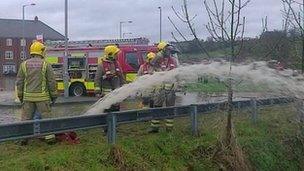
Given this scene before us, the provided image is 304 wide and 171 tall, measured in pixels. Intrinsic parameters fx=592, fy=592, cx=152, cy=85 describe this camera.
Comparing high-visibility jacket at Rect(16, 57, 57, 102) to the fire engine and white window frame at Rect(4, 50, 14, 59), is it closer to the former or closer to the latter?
the fire engine

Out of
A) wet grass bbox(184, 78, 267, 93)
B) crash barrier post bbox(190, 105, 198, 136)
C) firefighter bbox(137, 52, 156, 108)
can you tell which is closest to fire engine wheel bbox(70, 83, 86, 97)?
firefighter bbox(137, 52, 156, 108)

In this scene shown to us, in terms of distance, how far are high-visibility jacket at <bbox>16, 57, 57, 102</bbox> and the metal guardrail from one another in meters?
1.19

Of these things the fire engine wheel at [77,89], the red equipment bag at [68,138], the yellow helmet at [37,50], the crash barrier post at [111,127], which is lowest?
the fire engine wheel at [77,89]

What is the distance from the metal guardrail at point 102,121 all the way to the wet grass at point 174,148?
0.75ft

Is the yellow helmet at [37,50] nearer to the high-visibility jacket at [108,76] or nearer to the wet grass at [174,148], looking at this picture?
the wet grass at [174,148]

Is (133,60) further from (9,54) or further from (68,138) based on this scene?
(9,54)

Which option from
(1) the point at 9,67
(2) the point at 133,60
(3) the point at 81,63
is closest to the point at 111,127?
(2) the point at 133,60

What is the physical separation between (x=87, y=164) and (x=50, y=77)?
7.29 ft

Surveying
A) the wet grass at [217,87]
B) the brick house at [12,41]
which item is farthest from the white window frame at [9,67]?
the wet grass at [217,87]

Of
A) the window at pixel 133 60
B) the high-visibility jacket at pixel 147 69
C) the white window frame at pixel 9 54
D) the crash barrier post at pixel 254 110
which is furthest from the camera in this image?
the white window frame at pixel 9 54

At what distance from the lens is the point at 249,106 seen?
41.5 feet

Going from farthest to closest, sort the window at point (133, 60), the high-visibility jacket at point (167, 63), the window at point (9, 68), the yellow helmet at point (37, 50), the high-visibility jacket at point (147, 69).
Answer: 1. the window at point (9, 68)
2. the window at point (133, 60)
3. the high-visibility jacket at point (147, 69)
4. the high-visibility jacket at point (167, 63)
5. the yellow helmet at point (37, 50)

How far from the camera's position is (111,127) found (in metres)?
8.95

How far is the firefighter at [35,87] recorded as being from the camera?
31.6 ft
